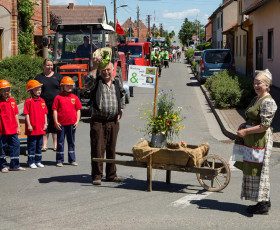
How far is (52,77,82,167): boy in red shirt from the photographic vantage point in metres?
9.54

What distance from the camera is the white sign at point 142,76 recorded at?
31.1ft

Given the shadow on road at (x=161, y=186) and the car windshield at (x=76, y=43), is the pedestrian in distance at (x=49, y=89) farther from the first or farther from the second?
the car windshield at (x=76, y=43)

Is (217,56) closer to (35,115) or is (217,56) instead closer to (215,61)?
(215,61)

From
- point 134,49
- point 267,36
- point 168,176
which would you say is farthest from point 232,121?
point 134,49

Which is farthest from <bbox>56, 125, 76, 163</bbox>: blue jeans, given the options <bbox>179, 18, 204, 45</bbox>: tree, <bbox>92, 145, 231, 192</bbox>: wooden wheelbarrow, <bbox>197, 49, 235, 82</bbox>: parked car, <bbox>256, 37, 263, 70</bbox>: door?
<bbox>179, 18, 204, 45</bbox>: tree

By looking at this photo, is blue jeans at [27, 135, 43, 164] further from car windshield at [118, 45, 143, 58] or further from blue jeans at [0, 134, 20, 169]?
car windshield at [118, 45, 143, 58]

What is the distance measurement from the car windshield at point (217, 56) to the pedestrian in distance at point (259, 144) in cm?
2235

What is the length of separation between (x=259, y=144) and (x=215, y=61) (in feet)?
74.1

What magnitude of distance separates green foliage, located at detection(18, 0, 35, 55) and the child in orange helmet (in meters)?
18.0

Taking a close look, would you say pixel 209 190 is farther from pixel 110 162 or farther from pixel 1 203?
pixel 1 203

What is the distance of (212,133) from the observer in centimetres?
1354

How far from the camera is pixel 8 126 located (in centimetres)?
899

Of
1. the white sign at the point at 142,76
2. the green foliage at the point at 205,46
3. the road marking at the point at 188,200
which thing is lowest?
the road marking at the point at 188,200

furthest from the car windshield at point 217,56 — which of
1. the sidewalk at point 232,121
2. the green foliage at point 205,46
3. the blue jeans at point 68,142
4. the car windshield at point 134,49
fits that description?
the green foliage at point 205,46
